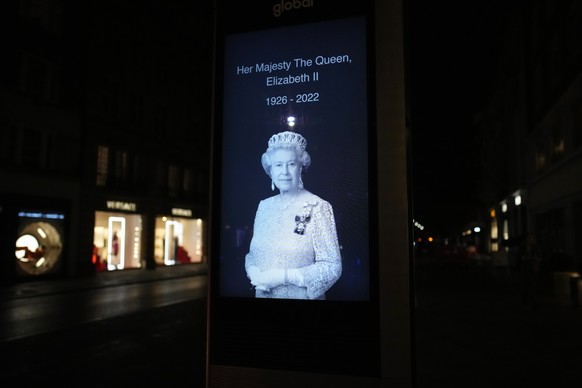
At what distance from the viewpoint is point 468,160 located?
6694 centimetres

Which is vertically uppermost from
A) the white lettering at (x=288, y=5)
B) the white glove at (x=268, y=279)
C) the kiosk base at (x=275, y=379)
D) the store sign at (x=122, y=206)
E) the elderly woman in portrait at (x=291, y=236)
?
the store sign at (x=122, y=206)

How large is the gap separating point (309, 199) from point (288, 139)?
58 centimetres

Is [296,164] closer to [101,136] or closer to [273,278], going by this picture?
[273,278]

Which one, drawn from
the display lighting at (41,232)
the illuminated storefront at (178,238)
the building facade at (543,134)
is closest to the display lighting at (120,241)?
the illuminated storefront at (178,238)

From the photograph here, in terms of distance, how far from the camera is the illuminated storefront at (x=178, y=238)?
36000 mm

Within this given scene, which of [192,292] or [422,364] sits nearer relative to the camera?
[422,364]

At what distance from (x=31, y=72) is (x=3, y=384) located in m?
21.5

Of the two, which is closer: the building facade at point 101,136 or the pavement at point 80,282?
the pavement at point 80,282

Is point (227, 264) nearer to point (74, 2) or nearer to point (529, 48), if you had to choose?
point (74, 2)

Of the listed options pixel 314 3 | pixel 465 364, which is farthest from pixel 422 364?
pixel 314 3

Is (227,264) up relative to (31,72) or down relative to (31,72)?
down

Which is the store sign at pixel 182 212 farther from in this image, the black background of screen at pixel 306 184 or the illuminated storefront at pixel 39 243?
the black background of screen at pixel 306 184

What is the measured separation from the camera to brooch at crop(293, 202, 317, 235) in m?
4.65

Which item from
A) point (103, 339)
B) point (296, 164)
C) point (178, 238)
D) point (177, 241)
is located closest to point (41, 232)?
point (177, 241)
